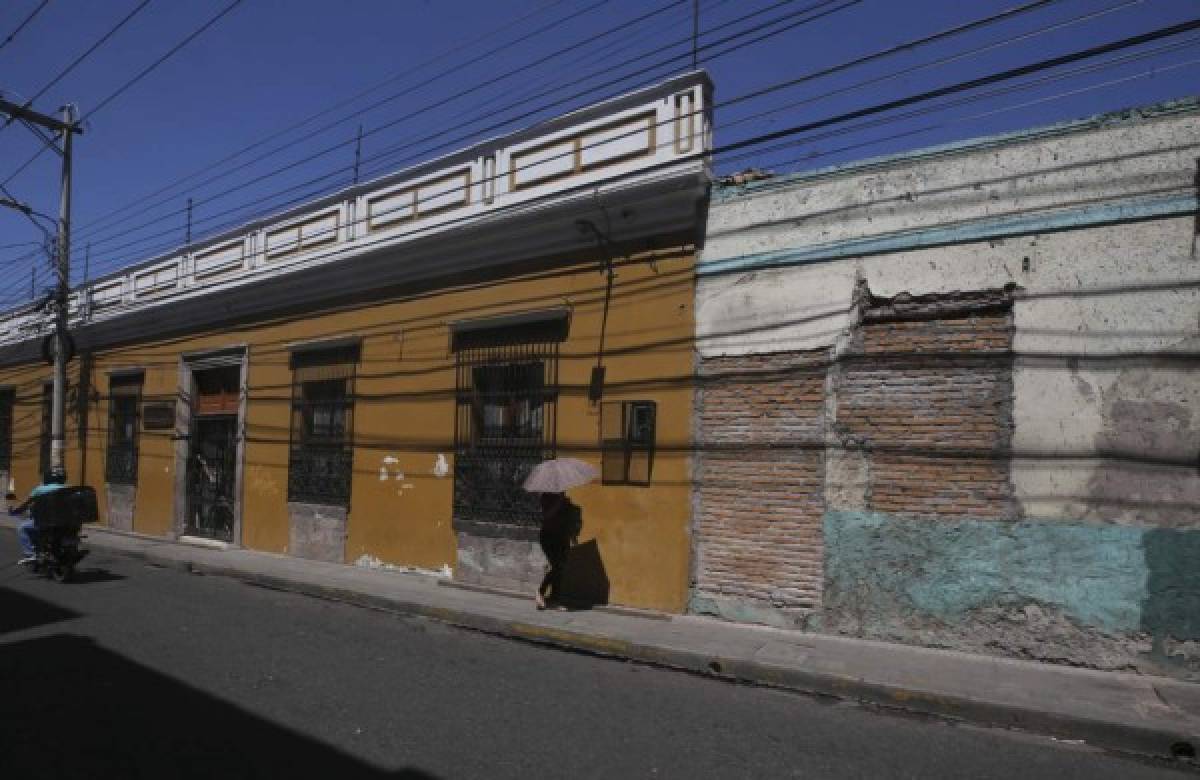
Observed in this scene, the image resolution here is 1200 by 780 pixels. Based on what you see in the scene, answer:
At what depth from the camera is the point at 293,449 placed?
12898mm

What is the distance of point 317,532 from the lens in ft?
40.3

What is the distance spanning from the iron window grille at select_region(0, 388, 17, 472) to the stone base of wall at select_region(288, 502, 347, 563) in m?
14.5

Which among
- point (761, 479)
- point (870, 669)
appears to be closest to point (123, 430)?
point (761, 479)

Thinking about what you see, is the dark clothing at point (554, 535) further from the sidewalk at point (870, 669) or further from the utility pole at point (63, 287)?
the utility pole at point (63, 287)

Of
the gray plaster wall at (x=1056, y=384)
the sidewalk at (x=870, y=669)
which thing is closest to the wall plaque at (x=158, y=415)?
the sidewalk at (x=870, y=669)

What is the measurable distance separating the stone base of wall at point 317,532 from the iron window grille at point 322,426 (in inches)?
5.3

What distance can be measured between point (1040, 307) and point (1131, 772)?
135 inches

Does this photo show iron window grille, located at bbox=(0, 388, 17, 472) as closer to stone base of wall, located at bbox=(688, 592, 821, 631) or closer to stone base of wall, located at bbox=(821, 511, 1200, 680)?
stone base of wall, located at bbox=(688, 592, 821, 631)

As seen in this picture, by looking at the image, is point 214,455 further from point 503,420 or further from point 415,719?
point 415,719

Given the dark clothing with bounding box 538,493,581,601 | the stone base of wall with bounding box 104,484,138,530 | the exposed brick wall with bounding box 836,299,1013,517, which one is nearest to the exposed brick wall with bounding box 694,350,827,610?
the exposed brick wall with bounding box 836,299,1013,517

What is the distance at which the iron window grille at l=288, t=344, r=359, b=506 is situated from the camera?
1209 centimetres

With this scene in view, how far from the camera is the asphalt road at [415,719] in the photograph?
4.41 metres

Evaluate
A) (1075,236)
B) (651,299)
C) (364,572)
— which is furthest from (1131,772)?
(364,572)

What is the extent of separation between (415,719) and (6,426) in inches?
905
